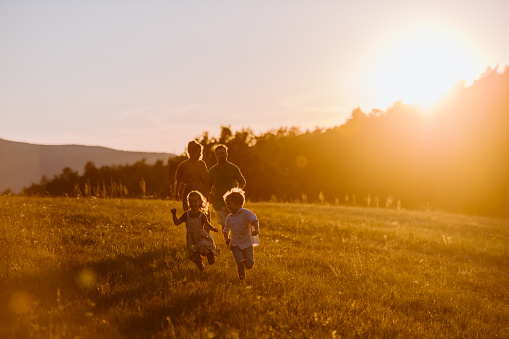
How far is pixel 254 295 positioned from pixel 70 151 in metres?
110

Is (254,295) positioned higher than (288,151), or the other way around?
(288,151)

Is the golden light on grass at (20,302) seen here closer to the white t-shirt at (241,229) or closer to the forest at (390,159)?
the white t-shirt at (241,229)

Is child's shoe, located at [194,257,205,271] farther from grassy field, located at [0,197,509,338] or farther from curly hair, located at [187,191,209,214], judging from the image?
curly hair, located at [187,191,209,214]

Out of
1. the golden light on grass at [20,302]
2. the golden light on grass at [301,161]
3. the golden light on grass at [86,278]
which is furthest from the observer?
the golden light on grass at [301,161]

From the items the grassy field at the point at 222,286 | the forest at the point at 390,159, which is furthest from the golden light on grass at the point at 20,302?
the forest at the point at 390,159

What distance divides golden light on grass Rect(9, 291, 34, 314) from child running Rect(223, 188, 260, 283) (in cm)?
310

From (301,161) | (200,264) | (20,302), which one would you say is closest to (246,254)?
(200,264)

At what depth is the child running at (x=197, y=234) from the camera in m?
7.97

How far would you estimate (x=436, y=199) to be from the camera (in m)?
46.5

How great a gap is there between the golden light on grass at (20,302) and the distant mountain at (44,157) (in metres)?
80.4

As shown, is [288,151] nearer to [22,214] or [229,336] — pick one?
[22,214]

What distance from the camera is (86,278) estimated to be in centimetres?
732

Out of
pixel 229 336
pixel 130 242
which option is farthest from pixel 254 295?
pixel 130 242

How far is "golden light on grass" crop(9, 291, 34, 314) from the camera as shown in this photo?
6.06m
